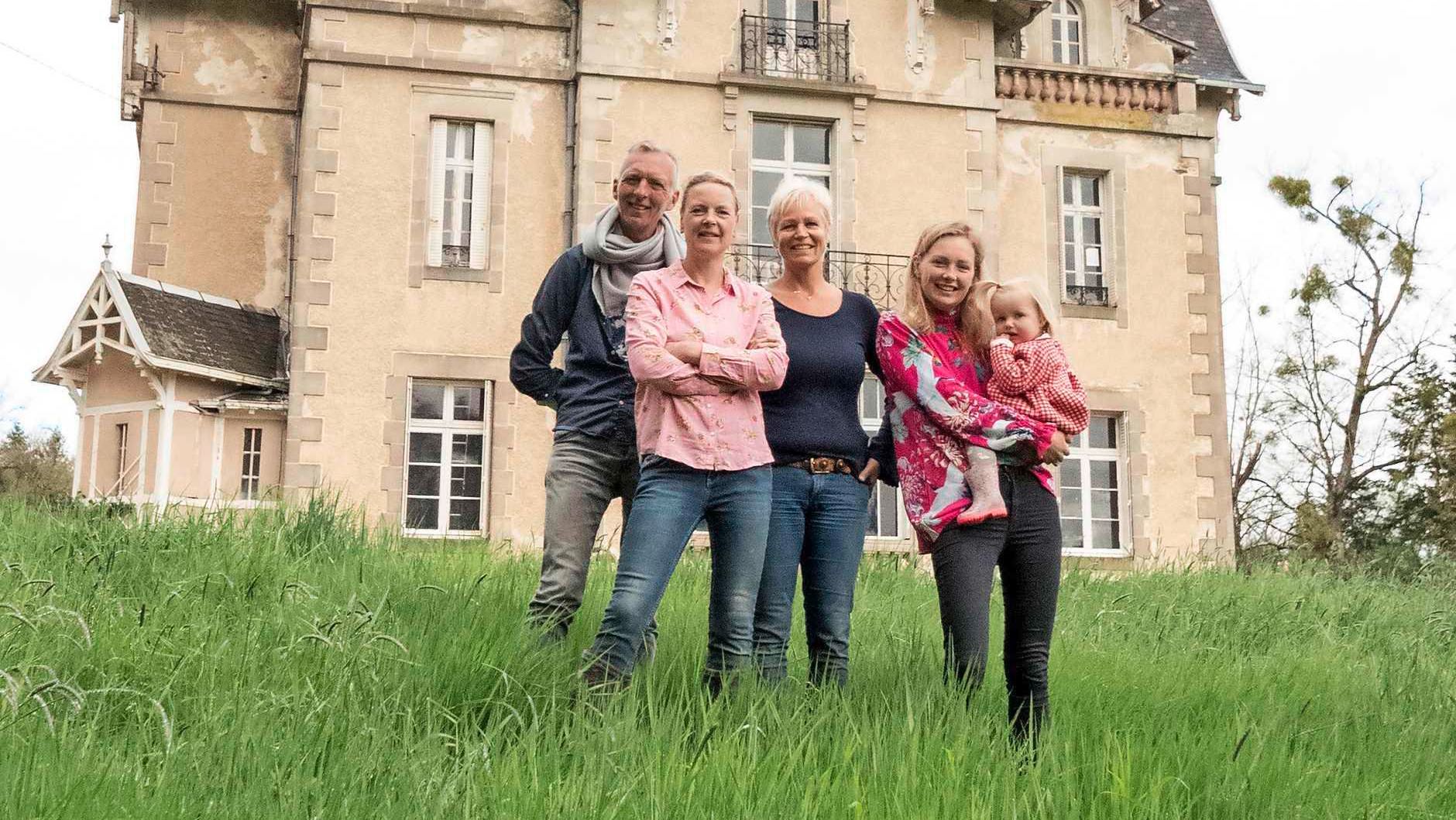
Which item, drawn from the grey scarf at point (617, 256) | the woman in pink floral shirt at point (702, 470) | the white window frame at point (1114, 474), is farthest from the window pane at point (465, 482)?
the woman in pink floral shirt at point (702, 470)

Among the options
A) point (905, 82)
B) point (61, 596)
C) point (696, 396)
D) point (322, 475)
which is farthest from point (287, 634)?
point (905, 82)

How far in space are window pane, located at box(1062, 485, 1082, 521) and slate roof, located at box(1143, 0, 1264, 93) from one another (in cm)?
566

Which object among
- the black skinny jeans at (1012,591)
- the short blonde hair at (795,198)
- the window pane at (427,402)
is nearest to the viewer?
the black skinny jeans at (1012,591)

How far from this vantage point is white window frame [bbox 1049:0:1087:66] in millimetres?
17297

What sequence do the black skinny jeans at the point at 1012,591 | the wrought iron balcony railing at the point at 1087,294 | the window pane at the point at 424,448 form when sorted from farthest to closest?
the wrought iron balcony railing at the point at 1087,294, the window pane at the point at 424,448, the black skinny jeans at the point at 1012,591

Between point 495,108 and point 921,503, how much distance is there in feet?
37.9

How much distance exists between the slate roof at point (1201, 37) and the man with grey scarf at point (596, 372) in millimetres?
14242

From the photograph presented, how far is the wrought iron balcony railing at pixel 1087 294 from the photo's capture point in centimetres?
1603

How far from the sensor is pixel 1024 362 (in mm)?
4145

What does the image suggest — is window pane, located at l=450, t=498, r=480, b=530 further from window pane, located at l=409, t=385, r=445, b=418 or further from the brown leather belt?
the brown leather belt

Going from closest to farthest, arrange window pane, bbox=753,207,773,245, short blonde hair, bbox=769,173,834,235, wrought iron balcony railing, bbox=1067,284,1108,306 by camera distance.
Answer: short blonde hair, bbox=769,173,834,235, window pane, bbox=753,207,773,245, wrought iron balcony railing, bbox=1067,284,1108,306

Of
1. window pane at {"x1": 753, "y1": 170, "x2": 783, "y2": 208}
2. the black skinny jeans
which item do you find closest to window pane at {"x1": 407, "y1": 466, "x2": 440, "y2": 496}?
window pane at {"x1": 753, "y1": 170, "x2": 783, "y2": 208}

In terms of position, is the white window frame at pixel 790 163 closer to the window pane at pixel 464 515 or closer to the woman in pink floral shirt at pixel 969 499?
the window pane at pixel 464 515

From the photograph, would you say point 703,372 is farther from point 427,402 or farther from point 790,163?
point 790,163
